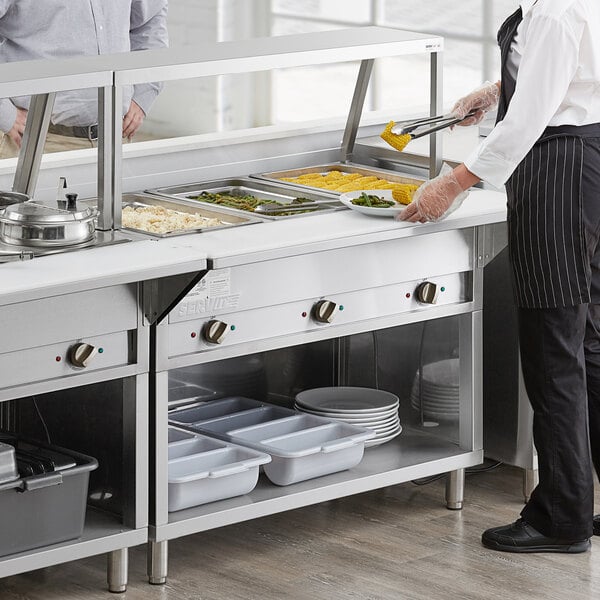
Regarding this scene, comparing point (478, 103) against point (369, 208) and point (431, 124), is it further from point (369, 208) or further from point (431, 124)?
point (369, 208)

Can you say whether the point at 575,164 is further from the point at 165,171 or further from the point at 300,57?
the point at 165,171

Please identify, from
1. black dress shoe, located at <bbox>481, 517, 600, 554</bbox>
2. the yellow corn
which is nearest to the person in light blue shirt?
the yellow corn

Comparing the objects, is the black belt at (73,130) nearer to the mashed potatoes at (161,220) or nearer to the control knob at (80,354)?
the mashed potatoes at (161,220)

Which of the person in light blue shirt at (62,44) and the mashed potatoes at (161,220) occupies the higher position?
the person in light blue shirt at (62,44)

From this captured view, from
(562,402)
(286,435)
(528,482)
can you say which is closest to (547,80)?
(562,402)

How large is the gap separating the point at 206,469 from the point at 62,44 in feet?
5.46

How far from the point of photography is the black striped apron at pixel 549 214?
3.13 meters

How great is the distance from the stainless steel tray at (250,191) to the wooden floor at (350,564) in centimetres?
82

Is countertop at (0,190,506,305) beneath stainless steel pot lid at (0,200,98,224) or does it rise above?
beneath

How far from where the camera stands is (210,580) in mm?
3197

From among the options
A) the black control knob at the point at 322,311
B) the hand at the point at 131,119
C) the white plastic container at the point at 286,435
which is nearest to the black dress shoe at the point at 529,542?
the white plastic container at the point at 286,435

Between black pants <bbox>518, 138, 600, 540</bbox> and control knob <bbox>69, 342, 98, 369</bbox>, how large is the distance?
3.47 feet

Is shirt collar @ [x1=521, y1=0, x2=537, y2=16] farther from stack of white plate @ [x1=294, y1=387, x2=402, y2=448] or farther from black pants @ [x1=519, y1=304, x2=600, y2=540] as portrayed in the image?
stack of white plate @ [x1=294, y1=387, x2=402, y2=448]

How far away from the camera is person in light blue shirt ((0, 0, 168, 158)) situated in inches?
166
